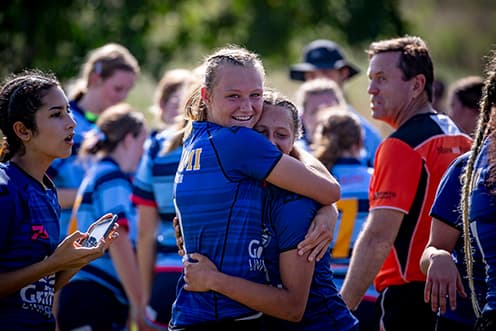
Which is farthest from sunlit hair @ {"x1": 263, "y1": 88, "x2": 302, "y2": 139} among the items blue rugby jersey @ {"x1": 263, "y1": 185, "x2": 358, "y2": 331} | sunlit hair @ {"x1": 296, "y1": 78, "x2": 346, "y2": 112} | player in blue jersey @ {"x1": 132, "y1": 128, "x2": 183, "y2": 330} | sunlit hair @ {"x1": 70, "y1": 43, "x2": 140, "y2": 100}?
sunlit hair @ {"x1": 70, "y1": 43, "x2": 140, "y2": 100}

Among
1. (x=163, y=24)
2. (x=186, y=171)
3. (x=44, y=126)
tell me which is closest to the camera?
(x=186, y=171)

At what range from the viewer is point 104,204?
629 centimetres

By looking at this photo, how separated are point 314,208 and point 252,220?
1.06 feet

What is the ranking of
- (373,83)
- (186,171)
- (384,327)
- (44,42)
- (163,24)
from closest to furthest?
(186,171), (384,327), (373,83), (44,42), (163,24)

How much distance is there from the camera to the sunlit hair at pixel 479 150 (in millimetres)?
3551

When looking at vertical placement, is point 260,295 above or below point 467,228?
below

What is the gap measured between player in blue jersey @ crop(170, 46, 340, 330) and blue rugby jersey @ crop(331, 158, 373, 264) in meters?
1.95

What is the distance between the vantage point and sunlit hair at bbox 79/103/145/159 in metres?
6.62

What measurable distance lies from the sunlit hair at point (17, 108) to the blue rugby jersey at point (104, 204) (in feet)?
6.72

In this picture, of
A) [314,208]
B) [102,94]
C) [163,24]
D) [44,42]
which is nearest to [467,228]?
[314,208]

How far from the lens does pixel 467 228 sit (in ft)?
11.9

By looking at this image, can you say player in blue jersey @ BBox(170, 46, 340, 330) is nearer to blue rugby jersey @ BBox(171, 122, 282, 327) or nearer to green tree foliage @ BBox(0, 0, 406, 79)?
blue rugby jersey @ BBox(171, 122, 282, 327)

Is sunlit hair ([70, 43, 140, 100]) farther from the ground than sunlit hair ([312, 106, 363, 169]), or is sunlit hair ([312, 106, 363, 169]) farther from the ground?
sunlit hair ([70, 43, 140, 100])

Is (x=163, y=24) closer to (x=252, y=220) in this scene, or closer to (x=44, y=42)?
(x=44, y=42)
